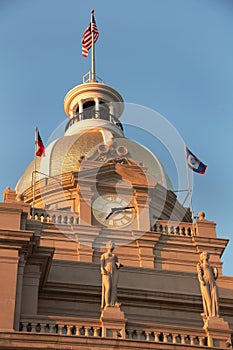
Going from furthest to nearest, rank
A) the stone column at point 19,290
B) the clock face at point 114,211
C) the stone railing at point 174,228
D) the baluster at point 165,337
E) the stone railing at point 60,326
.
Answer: the clock face at point 114,211 < the stone railing at point 174,228 < the stone column at point 19,290 < the baluster at point 165,337 < the stone railing at point 60,326

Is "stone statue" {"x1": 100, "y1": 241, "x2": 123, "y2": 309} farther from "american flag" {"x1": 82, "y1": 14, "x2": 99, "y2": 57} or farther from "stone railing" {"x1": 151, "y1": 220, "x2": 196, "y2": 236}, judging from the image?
"american flag" {"x1": 82, "y1": 14, "x2": 99, "y2": 57}

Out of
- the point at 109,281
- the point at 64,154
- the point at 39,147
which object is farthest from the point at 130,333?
the point at 64,154

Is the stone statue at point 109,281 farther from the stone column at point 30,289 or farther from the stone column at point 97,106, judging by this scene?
the stone column at point 97,106

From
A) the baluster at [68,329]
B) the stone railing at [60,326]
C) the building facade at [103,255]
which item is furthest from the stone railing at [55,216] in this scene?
the baluster at [68,329]

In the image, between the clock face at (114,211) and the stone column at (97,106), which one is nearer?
the clock face at (114,211)

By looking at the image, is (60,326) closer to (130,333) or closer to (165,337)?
(130,333)

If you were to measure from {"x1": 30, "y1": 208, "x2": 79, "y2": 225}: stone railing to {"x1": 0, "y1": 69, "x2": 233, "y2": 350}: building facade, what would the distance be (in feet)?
0.17

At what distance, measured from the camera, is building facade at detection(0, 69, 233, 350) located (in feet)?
96.5

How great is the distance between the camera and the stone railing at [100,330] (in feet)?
95.0

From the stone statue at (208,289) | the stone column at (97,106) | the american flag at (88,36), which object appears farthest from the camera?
the american flag at (88,36)

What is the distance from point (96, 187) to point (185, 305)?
37.0 feet

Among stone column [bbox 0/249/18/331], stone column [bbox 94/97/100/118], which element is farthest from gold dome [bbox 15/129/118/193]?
stone column [bbox 0/249/18/331]

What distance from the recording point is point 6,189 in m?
43.7

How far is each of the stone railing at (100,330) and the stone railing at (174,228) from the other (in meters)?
12.3
